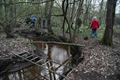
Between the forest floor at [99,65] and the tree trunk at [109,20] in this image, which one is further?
the tree trunk at [109,20]

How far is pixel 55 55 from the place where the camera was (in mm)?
14539

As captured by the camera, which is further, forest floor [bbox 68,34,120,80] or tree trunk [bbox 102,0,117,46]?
tree trunk [bbox 102,0,117,46]

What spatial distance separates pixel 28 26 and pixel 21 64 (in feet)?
40.8

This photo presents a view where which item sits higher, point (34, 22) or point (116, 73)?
point (34, 22)

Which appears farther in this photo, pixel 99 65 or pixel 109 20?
pixel 109 20

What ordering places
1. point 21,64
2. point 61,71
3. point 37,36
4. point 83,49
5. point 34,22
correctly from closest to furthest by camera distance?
point 21,64, point 61,71, point 83,49, point 37,36, point 34,22

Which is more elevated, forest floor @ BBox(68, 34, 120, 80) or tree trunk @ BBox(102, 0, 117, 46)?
tree trunk @ BBox(102, 0, 117, 46)

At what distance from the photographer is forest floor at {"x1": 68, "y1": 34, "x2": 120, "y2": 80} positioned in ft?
30.5

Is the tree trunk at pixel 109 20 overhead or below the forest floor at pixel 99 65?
overhead

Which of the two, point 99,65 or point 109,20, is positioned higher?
point 109,20

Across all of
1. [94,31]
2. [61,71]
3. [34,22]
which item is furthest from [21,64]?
[34,22]

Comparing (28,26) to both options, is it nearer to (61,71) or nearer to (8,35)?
(8,35)

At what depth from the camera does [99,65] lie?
10328 mm

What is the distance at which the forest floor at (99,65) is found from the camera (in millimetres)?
9290
